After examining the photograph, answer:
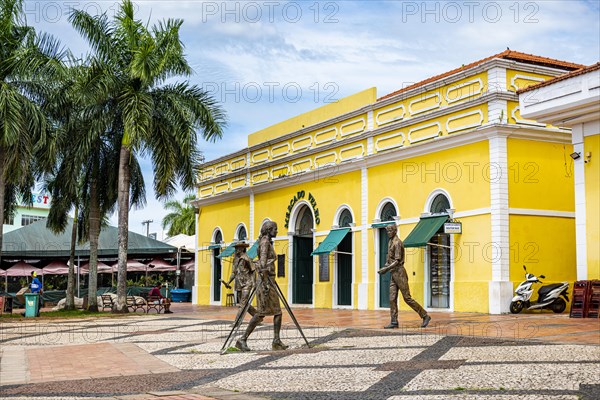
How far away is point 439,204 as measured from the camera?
71.2 feet

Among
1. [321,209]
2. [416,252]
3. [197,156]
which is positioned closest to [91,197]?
[197,156]

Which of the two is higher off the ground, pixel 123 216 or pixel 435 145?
pixel 435 145

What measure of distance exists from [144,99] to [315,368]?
1682 cm

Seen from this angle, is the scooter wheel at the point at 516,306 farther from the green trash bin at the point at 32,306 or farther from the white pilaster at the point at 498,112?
the green trash bin at the point at 32,306

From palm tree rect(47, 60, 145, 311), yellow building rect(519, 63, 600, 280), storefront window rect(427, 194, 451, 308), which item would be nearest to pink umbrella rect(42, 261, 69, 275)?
palm tree rect(47, 60, 145, 311)

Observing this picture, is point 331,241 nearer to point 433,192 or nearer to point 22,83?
point 433,192

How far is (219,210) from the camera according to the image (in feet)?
114

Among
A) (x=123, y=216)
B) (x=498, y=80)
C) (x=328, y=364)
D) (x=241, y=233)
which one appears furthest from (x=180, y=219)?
(x=328, y=364)

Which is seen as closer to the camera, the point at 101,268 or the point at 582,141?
the point at 582,141

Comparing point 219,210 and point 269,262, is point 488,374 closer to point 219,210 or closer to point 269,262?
point 269,262

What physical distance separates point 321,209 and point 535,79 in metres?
9.16

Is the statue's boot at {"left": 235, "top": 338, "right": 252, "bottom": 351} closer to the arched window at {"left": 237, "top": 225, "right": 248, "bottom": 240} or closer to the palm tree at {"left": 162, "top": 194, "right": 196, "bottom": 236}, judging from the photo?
the arched window at {"left": 237, "top": 225, "right": 248, "bottom": 240}

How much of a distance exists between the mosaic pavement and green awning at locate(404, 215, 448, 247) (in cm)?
747

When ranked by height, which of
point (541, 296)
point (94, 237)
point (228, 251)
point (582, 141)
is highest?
point (582, 141)
